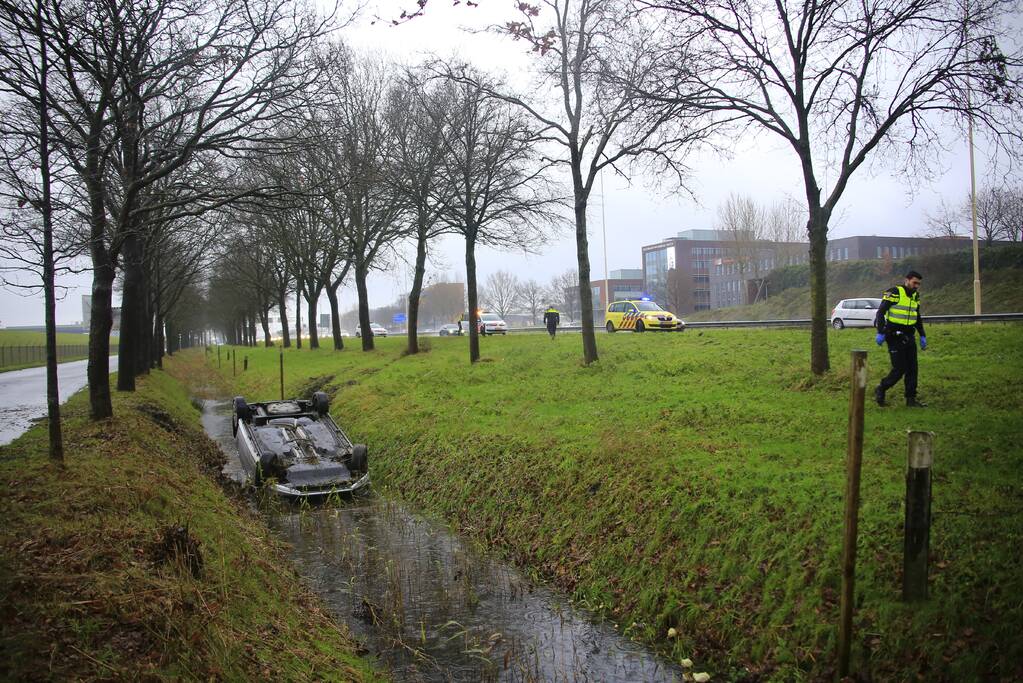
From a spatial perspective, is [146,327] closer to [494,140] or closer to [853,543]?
[494,140]

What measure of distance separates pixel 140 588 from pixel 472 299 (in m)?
19.7

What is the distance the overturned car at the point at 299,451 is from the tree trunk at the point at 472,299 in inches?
328

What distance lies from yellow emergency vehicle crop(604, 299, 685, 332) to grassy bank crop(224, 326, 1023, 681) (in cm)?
1256

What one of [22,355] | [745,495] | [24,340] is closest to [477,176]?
[745,495]

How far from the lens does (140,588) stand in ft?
17.6

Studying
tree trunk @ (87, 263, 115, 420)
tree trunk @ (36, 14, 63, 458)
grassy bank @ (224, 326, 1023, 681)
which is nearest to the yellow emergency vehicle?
grassy bank @ (224, 326, 1023, 681)

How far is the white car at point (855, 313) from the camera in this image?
2756cm

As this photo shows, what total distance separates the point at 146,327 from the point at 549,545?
23091mm

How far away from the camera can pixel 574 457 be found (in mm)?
10766

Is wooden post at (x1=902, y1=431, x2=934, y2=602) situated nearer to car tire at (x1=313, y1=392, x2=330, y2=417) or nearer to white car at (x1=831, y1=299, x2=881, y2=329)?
car tire at (x1=313, y1=392, x2=330, y2=417)

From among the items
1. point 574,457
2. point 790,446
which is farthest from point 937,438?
point 574,457

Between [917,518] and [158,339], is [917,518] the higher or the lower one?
the lower one

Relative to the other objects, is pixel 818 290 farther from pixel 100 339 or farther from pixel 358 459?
pixel 100 339

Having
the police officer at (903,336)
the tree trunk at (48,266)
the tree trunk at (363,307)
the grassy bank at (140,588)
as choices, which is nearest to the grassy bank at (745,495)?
the police officer at (903,336)
